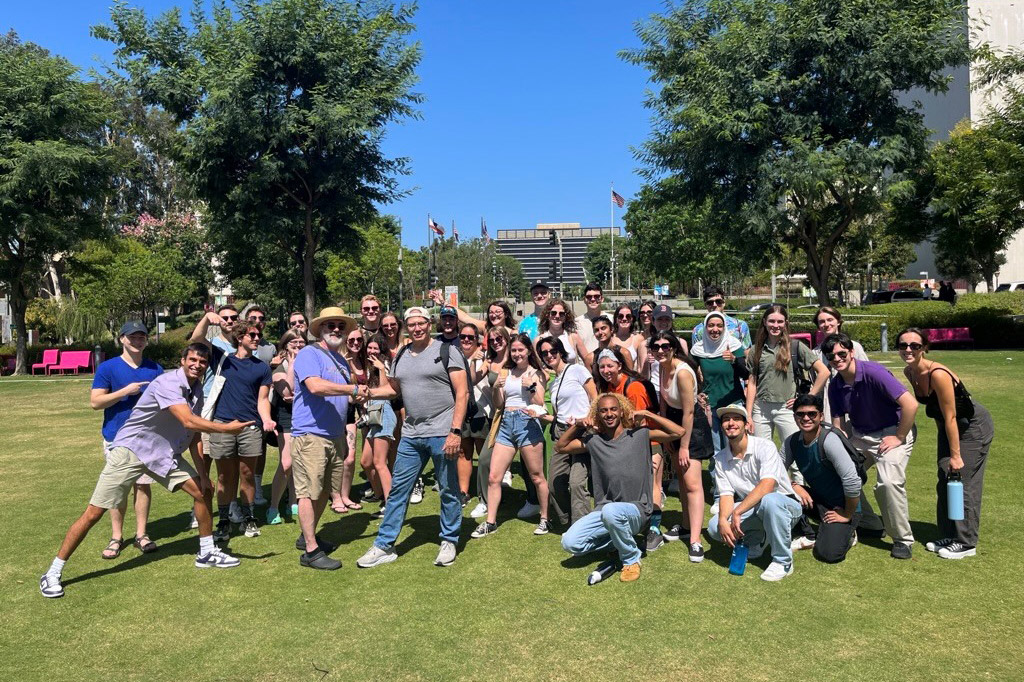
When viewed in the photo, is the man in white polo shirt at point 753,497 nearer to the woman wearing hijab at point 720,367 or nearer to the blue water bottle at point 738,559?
the blue water bottle at point 738,559

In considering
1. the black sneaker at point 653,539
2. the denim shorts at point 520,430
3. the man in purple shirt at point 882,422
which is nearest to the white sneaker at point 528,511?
the denim shorts at point 520,430

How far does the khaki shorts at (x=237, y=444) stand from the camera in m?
6.96

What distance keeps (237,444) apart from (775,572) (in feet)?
15.0

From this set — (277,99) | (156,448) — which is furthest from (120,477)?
(277,99)

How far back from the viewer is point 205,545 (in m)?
6.28

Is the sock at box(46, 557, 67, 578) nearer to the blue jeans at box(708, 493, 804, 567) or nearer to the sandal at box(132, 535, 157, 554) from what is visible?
the sandal at box(132, 535, 157, 554)

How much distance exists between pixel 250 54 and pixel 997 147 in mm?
22056

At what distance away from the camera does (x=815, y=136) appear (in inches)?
1010

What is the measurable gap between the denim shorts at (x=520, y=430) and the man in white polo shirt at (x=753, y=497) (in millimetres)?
1599

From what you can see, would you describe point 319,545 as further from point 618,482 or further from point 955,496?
A: point 955,496

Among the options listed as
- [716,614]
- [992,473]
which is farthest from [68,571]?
[992,473]

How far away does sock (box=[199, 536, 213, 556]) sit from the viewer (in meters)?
6.27

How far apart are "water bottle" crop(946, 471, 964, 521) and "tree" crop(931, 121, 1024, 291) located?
66.4 ft

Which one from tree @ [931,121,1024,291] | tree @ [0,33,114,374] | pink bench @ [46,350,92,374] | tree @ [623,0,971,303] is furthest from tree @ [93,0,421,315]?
tree @ [931,121,1024,291]
